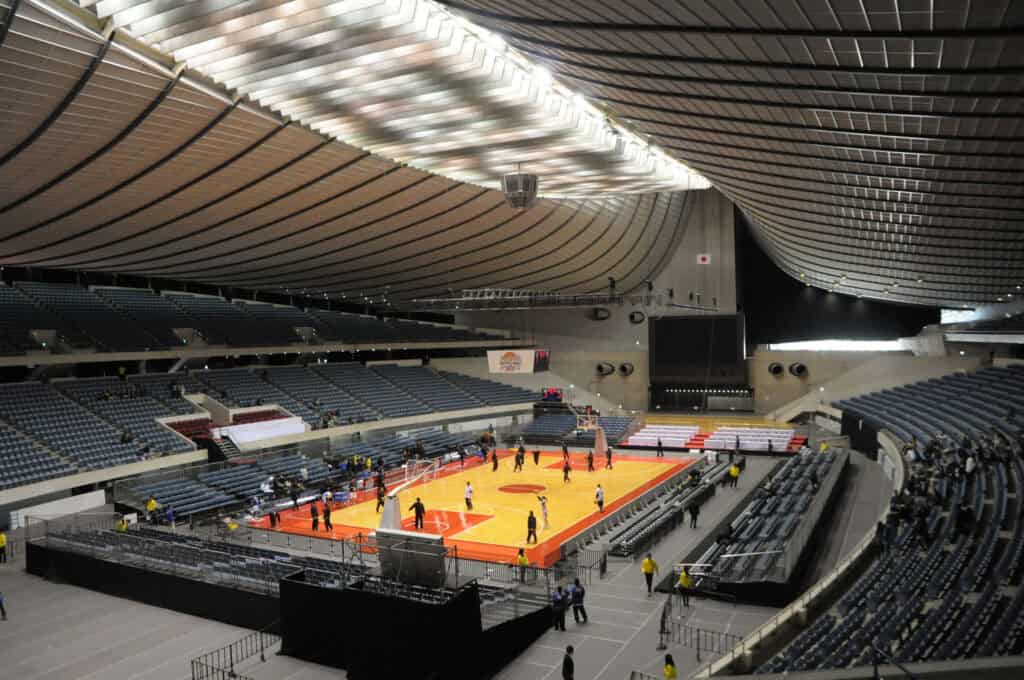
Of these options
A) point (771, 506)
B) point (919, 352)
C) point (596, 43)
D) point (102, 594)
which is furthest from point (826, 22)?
point (919, 352)

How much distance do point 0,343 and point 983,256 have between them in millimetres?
35480

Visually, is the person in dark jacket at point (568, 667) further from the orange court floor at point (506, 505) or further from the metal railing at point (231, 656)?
the orange court floor at point (506, 505)

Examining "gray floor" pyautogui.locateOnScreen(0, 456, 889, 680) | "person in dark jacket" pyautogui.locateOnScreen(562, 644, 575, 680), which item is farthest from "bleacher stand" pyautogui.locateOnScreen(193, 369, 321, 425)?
"person in dark jacket" pyautogui.locateOnScreen(562, 644, 575, 680)

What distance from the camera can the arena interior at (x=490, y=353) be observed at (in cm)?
1099

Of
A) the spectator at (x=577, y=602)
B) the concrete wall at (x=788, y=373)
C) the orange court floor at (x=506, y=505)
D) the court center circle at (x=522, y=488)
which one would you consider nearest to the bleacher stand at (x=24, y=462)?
the orange court floor at (x=506, y=505)

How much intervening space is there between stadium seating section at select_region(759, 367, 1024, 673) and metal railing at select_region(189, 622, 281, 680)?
971 cm

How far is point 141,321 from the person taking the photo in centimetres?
3694

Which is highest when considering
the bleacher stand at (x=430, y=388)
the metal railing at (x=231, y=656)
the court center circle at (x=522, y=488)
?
the bleacher stand at (x=430, y=388)

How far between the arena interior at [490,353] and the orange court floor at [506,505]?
0.86 ft

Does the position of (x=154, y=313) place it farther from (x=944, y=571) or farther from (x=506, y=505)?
(x=944, y=571)

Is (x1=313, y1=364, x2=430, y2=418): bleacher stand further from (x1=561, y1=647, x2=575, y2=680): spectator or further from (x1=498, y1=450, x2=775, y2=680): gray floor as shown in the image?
(x1=561, y1=647, x2=575, y2=680): spectator

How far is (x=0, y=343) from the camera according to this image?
2961 centimetres

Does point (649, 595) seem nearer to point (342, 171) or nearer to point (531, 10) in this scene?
point (531, 10)

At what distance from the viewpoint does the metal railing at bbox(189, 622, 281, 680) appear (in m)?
13.8
